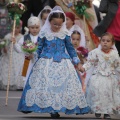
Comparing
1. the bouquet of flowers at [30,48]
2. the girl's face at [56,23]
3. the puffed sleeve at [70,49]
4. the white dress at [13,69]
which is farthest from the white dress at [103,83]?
the white dress at [13,69]

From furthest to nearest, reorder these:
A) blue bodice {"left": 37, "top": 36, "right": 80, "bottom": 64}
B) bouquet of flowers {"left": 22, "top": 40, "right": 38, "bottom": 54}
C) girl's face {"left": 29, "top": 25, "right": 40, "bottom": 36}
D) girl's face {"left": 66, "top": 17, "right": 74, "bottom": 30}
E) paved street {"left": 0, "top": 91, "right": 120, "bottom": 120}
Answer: girl's face {"left": 29, "top": 25, "right": 40, "bottom": 36}, girl's face {"left": 66, "top": 17, "right": 74, "bottom": 30}, bouquet of flowers {"left": 22, "top": 40, "right": 38, "bottom": 54}, blue bodice {"left": 37, "top": 36, "right": 80, "bottom": 64}, paved street {"left": 0, "top": 91, "right": 120, "bottom": 120}

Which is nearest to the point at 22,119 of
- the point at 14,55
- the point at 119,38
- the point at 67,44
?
the point at 67,44

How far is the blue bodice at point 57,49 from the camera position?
13.4 metres

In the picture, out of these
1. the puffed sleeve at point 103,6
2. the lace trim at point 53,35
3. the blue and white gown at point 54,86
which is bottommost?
the blue and white gown at point 54,86

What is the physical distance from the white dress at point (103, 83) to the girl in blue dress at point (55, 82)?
321 mm

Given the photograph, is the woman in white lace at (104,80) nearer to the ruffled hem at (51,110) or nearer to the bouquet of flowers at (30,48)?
the ruffled hem at (51,110)

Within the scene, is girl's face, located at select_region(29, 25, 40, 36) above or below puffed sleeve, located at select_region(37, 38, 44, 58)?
below

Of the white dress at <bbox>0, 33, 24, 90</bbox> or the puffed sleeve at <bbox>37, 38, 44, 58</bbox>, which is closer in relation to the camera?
the puffed sleeve at <bbox>37, 38, 44, 58</bbox>

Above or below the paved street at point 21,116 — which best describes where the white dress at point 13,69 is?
below

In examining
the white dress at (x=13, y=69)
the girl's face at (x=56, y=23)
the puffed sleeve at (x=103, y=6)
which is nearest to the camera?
the girl's face at (x=56, y=23)

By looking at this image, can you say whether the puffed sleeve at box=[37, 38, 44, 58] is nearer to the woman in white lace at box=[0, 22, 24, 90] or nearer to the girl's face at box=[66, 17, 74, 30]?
the girl's face at box=[66, 17, 74, 30]

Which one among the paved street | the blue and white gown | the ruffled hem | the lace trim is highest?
the lace trim

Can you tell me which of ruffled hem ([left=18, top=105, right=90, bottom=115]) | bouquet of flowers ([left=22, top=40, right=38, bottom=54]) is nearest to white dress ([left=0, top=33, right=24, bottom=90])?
bouquet of flowers ([left=22, top=40, right=38, bottom=54])

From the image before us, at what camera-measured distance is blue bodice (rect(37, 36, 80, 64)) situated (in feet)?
44.0
